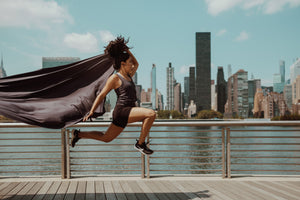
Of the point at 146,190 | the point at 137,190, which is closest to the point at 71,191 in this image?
the point at 137,190

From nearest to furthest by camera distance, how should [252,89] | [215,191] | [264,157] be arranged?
1. [215,191]
2. [264,157]
3. [252,89]

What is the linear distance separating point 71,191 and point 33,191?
57cm

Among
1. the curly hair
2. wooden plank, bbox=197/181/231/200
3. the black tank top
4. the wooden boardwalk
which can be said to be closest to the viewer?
the black tank top

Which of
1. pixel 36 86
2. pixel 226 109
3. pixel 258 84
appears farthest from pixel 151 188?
pixel 258 84

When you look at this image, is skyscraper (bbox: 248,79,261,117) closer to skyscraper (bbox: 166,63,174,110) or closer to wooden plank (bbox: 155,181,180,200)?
skyscraper (bbox: 166,63,174,110)

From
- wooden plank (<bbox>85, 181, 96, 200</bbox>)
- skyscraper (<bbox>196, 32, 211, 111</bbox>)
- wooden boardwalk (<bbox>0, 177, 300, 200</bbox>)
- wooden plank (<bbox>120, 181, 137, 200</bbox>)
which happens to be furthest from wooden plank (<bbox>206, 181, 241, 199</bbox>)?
skyscraper (<bbox>196, 32, 211, 111</bbox>)

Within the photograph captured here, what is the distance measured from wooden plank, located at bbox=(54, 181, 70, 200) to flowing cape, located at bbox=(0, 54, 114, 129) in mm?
1222

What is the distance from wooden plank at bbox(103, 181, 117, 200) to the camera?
160 inches

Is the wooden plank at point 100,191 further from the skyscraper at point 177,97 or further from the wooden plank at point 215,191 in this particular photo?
the skyscraper at point 177,97

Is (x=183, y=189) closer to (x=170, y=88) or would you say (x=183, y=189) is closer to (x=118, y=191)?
(x=118, y=191)

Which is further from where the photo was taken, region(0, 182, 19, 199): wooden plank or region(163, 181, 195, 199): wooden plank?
region(0, 182, 19, 199): wooden plank

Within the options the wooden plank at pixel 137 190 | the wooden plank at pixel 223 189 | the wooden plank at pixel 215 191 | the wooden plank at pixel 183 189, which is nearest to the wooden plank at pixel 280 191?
the wooden plank at pixel 223 189

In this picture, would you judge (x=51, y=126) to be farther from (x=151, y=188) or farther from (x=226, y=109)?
(x=226, y=109)

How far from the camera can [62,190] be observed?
14.7 feet
